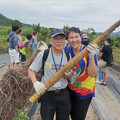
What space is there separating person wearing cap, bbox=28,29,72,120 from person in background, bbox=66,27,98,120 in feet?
0.57

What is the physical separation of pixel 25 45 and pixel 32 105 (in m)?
3.19

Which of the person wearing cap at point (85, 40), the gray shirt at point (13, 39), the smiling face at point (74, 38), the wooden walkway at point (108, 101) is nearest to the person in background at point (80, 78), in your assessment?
the smiling face at point (74, 38)

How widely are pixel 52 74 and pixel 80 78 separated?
45 cm

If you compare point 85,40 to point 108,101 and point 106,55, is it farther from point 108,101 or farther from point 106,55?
point 108,101

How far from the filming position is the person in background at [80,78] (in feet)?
5.65

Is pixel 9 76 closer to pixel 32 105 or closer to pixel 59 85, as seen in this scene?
pixel 32 105

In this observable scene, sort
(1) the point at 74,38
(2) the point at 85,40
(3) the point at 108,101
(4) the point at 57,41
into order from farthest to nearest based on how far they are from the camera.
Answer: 1. (2) the point at 85,40
2. (3) the point at 108,101
3. (1) the point at 74,38
4. (4) the point at 57,41

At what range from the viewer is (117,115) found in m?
3.54

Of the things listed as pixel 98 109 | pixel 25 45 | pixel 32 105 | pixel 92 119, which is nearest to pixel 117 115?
pixel 98 109

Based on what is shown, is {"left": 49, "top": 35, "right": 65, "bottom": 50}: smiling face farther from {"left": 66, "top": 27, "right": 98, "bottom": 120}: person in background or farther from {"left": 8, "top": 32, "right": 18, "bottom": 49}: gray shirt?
{"left": 8, "top": 32, "right": 18, "bottom": 49}: gray shirt

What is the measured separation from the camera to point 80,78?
1822 millimetres

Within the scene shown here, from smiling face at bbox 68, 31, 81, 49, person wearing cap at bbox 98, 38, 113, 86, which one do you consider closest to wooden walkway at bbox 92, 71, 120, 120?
person wearing cap at bbox 98, 38, 113, 86

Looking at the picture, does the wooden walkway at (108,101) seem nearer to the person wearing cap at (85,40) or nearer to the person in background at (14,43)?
the person wearing cap at (85,40)

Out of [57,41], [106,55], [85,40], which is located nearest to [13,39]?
[85,40]
